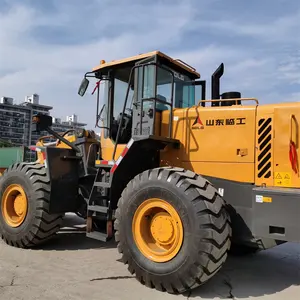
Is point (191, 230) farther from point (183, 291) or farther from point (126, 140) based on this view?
point (126, 140)

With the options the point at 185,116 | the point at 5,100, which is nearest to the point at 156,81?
the point at 185,116

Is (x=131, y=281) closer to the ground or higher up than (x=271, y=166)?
closer to the ground

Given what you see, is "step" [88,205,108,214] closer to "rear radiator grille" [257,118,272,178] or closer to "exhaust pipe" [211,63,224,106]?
"rear radiator grille" [257,118,272,178]

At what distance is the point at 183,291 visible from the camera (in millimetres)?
4227

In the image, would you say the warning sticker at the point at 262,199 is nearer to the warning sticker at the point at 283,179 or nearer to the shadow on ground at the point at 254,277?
the warning sticker at the point at 283,179

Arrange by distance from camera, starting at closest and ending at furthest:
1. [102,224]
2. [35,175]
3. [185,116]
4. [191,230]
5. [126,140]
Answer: [191,230] < [185,116] < [126,140] < [35,175] < [102,224]

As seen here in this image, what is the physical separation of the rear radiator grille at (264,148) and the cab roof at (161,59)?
187cm

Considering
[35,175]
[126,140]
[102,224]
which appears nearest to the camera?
[126,140]

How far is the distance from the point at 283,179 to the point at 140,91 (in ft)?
8.10

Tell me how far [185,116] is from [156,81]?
68cm

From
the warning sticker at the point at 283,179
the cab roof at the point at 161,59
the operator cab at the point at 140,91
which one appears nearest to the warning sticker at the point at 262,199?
the warning sticker at the point at 283,179

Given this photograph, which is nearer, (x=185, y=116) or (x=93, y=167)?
(x=185, y=116)

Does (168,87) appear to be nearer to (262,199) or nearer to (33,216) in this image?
(262,199)

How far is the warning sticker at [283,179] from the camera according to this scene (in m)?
4.44
